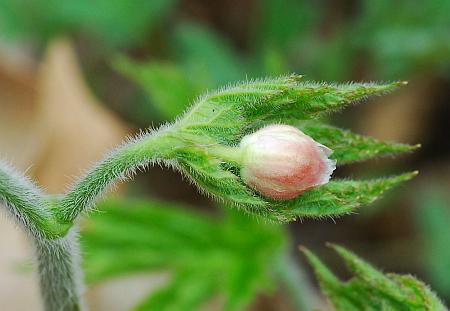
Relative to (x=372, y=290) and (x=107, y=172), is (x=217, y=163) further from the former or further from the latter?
(x=372, y=290)

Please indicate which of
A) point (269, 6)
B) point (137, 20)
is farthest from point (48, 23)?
point (269, 6)

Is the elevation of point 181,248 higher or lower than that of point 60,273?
higher

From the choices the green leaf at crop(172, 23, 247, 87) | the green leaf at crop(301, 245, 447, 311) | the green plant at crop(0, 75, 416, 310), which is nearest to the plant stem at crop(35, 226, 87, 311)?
the green plant at crop(0, 75, 416, 310)

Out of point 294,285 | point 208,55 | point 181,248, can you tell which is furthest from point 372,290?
point 208,55

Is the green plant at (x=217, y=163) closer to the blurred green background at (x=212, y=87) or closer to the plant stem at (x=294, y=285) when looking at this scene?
the plant stem at (x=294, y=285)

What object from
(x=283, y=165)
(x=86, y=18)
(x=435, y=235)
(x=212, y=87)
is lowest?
(x=283, y=165)

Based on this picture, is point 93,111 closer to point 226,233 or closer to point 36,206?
point 226,233

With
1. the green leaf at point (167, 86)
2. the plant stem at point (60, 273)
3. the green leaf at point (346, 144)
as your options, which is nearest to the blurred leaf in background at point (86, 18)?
the green leaf at point (167, 86)
